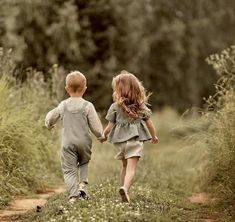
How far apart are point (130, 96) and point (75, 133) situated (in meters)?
0.84

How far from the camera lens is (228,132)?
1037 centimetres

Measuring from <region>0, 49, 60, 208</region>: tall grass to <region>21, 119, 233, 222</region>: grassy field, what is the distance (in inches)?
33.6

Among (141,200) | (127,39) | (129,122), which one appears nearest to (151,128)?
(129,122)

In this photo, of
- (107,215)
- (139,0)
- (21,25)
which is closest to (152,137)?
(107,215)

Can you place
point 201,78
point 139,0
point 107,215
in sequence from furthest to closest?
point 201,78 < point 139,0 < point 107,215

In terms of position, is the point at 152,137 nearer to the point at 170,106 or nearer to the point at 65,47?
the point at 65,47

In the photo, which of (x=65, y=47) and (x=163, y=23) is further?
(x=163, y=23)

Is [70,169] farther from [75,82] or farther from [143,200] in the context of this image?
[143,200]

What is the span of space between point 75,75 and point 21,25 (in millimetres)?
12842

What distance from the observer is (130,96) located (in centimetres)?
861

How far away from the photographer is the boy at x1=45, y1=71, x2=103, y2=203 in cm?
833

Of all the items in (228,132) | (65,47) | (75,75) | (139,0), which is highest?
(139,0)

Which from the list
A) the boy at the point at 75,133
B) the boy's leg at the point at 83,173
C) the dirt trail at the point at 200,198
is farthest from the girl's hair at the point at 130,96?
the dirt trail at the point at 200,198

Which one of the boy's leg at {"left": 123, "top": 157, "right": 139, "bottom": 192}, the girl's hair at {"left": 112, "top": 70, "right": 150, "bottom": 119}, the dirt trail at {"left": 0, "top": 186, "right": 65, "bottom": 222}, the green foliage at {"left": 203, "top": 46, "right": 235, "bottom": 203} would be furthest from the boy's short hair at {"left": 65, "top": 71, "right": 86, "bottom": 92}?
the green foliage at {"left": 203, "top": 46, "right": 235, "bottom": 203}
